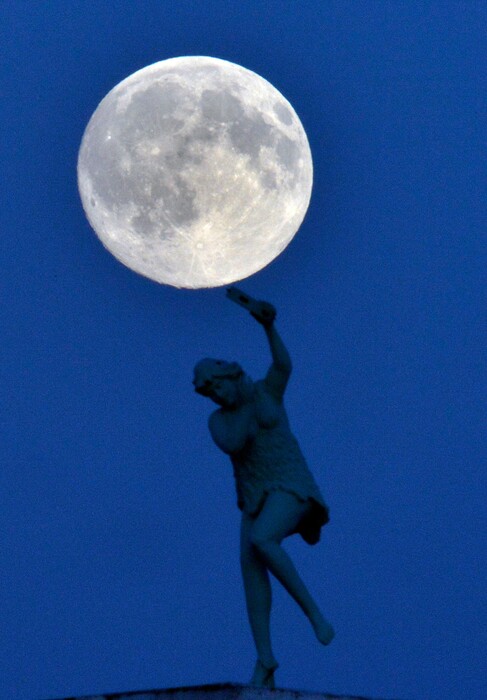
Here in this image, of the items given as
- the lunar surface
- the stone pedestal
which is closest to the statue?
the lunar surface

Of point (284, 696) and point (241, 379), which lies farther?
point (241, 379)

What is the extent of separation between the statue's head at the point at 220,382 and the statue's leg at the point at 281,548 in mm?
847

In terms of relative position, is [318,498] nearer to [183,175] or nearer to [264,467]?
[264,467]

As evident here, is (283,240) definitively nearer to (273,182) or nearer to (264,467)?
(273,182)

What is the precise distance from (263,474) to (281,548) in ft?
2.09

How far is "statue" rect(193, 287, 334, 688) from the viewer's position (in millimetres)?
17781

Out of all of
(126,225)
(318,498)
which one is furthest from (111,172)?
(318,498)

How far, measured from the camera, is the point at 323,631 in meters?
17.6

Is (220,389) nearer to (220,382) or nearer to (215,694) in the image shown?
(220,382)

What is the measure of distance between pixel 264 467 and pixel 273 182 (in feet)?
7.64

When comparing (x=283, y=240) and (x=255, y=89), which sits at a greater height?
(x=255, y=89)

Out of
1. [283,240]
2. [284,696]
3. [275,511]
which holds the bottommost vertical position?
[284,696]

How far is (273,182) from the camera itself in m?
17.7

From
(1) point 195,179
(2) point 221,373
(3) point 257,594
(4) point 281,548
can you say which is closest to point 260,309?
(2) point 221,373
